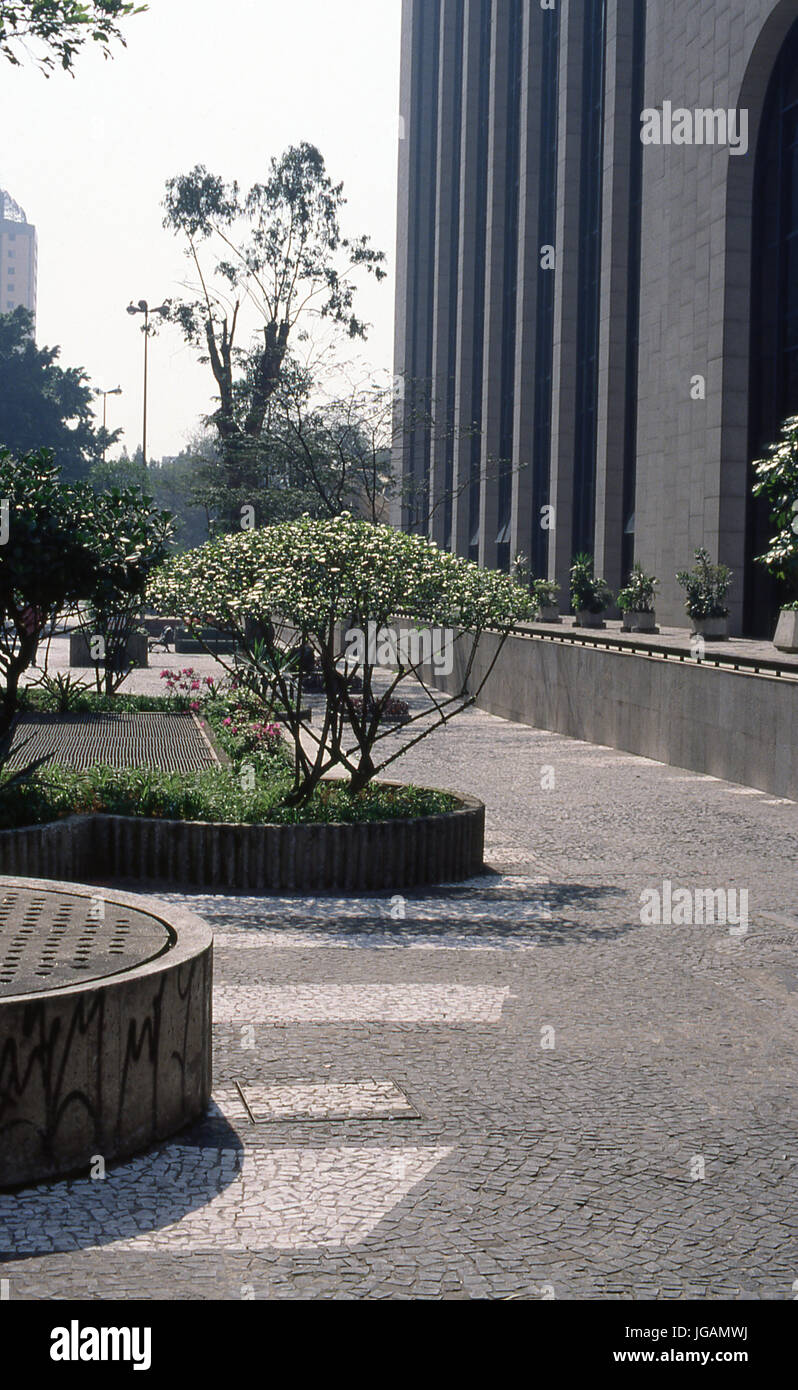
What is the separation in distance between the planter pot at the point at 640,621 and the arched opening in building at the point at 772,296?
2.48 metres

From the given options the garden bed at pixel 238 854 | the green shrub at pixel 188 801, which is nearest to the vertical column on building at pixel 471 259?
the green shrub at pixel 188 801

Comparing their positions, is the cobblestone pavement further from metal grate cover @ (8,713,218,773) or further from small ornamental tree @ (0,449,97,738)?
metal grate cover @ (8,713,218,773)

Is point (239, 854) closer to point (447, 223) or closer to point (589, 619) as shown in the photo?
point (589, 619)

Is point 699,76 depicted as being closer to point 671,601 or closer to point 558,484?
point 671,601

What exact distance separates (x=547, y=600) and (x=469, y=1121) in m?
43.4

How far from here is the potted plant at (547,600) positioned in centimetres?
4794

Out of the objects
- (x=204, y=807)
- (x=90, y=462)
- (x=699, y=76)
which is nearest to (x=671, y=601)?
(x=699, y=76)

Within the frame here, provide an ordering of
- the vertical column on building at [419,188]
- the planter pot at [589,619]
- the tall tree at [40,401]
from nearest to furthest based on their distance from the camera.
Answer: the planter pot at [589,619], the vertical column on building at [419,188], the tall tree at [40,401]

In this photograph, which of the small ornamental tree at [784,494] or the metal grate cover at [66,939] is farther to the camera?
the small ornamental tree at [784,494]

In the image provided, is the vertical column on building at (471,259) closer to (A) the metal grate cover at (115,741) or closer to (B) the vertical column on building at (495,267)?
(B) the vertical column on building at (495,267)

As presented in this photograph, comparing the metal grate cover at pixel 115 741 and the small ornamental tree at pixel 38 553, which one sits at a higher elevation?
the small ornamental tree at pixel 38 553

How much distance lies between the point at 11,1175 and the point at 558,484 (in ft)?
163

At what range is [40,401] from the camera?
110125 millimetres

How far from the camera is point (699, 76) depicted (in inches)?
1534
